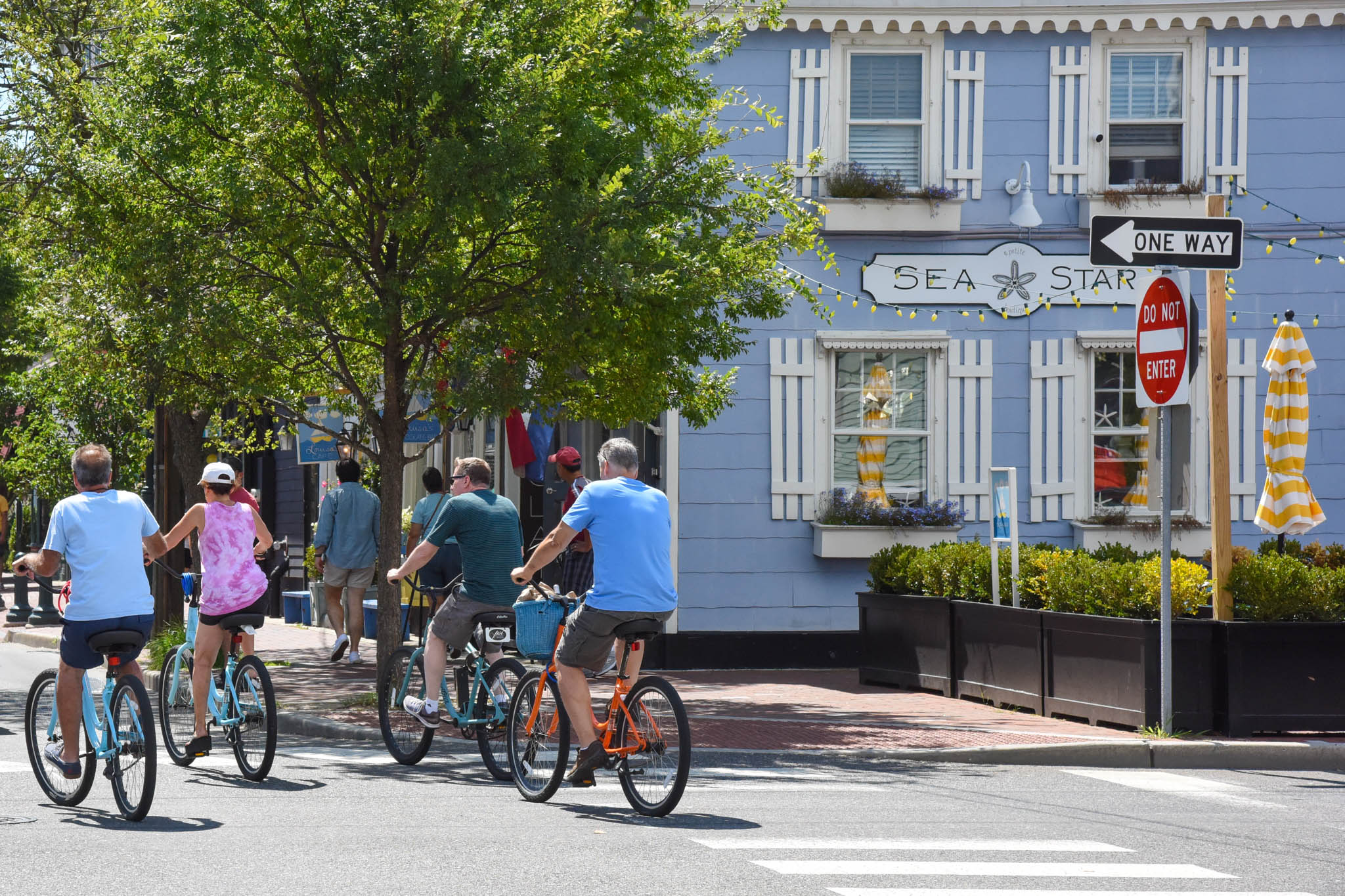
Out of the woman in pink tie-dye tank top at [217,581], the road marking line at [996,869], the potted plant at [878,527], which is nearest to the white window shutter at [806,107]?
the potted plant at [878,527]

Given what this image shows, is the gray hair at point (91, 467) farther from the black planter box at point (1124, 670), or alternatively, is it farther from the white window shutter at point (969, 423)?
the white window shutter at point (969, 423)

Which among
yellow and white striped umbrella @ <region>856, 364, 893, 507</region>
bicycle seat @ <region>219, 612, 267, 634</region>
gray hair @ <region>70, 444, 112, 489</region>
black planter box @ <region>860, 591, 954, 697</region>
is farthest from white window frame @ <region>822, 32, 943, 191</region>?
gray hair @ <region>70, 444, 112, 489</region>

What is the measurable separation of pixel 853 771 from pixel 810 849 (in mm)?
2923

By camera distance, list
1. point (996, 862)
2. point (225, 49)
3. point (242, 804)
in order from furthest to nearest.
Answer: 1. point (225, 49)
2. point (242, 804)
3. point (996, 862)

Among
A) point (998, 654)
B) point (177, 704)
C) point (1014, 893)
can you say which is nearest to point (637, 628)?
point (1014, 893)

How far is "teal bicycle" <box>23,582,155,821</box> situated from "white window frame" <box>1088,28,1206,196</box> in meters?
11.0

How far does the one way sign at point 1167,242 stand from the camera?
10695 millimetres

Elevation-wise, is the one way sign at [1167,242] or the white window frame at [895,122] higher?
the white window frame at [895,122]

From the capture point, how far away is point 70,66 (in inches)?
486

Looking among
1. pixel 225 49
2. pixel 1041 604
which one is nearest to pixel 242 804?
pixel 225 49

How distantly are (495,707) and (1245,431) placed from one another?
9782 mm

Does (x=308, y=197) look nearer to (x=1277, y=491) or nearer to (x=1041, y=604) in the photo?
(x=1041, y=604)

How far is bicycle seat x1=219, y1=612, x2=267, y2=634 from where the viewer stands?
9.20 meters

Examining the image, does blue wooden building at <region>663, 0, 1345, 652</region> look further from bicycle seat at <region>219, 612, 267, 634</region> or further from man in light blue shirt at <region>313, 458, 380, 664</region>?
bicycle seat at <region>219, 612, 267, 634</region>
